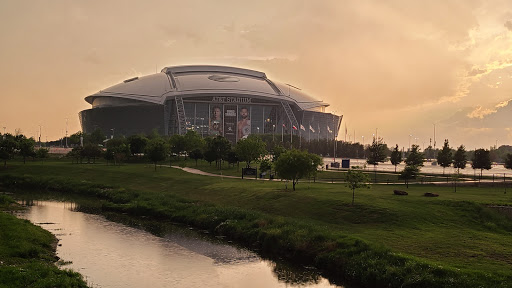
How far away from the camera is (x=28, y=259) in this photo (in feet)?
105

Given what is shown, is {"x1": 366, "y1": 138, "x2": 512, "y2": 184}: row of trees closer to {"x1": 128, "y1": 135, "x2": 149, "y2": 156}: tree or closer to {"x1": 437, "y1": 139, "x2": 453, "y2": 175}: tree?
{"x1": 437, "y1": 139, "x2": 453, "y2": 175}: tree

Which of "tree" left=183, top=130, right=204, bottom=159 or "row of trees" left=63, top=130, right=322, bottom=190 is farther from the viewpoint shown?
"tree" left=183, top=130, right=204, bottom=159

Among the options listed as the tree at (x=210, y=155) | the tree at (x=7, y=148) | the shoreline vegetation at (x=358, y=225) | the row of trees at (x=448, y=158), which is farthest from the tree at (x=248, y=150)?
the tree at (x=7, y=148)

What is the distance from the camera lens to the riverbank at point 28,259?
25.8 meters

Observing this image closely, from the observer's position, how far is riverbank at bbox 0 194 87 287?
25.8m

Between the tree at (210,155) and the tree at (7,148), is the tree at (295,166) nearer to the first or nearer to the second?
the tree at (210,155)

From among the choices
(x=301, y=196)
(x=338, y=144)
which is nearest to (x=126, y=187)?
(x=301, y=196)

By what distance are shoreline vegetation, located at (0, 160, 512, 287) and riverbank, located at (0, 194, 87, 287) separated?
14.9 meters

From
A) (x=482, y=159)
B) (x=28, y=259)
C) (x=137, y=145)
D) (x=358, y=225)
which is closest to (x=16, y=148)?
(x=137, y=145)

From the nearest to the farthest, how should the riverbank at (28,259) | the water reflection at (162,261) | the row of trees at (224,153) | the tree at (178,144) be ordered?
the riverbank at (28,259)
the water reflection at (162,261)
the row of trees at (224,153)
the tree at (178,144)

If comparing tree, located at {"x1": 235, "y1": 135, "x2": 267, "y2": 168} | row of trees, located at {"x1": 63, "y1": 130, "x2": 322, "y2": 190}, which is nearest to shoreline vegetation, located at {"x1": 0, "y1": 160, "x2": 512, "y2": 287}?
row of trees, located at {"x1": 63, "y1": 130, "x2": 322, "y2": 190}

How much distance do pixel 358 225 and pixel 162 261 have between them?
613 inches

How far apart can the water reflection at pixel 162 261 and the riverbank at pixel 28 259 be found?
4.79 ft

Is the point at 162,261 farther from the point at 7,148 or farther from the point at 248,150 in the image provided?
the point at 7,148
